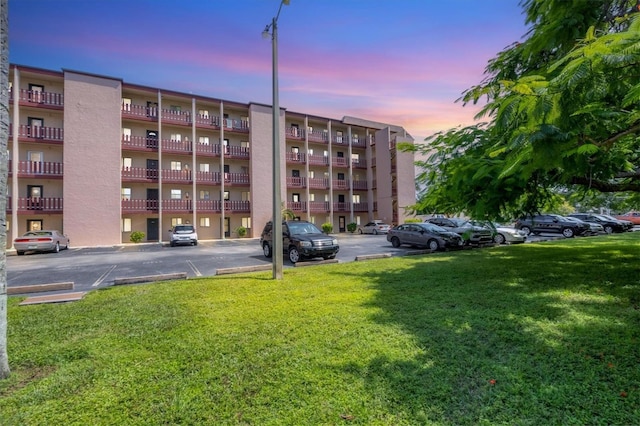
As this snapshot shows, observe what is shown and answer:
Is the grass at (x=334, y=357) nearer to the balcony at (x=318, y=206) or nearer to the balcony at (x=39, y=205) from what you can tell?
the balcony at (x=39, y=205)

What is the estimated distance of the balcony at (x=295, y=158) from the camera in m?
33.1

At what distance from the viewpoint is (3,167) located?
354cm

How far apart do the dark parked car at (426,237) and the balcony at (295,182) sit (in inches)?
638

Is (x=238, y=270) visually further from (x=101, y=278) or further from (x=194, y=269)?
(x=101, y=278)

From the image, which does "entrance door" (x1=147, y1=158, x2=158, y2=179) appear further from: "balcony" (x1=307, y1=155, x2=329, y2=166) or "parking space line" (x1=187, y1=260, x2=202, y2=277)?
"parking space line" (x1=187, y1=260, x2=202, y2=277)

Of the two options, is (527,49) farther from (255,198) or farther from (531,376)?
(255,198)

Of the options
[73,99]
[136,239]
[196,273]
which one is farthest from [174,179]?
[196,273]

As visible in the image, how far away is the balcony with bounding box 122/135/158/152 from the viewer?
2612cm

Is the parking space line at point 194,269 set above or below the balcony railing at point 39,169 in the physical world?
below

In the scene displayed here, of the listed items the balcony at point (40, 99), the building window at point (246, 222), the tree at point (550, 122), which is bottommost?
the building window at point (246, 222)

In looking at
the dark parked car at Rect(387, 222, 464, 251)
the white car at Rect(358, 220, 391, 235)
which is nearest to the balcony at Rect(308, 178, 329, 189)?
the white car at Rect(358, 220, 391, 235)

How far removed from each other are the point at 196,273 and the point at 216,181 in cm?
2027

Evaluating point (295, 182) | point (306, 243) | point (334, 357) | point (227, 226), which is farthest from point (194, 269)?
point (295, 182)

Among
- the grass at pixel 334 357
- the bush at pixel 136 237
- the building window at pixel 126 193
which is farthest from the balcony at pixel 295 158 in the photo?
the grass at pixel 334 357
